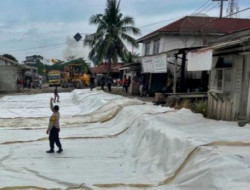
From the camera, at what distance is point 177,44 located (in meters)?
29.9

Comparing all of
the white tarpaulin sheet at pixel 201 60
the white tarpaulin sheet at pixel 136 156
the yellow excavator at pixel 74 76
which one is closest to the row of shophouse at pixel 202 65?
the white tarpaulin sheet at pixel 201 60

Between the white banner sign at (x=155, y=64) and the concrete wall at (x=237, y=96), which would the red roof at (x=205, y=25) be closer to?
the white banner sign at (x=155, y=64)

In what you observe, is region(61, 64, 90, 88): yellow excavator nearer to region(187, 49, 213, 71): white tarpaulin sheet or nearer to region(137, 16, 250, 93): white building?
region(137, 16, 250, 93): white building

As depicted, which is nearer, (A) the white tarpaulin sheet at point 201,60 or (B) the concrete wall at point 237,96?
(B) the concrete wall at point 237,96

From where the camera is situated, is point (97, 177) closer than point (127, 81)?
Yes

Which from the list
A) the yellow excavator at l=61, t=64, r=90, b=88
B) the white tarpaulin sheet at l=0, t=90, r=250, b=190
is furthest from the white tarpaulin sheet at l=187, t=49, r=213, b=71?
the yellow excavator at l=61, t=64, r=90, b=88

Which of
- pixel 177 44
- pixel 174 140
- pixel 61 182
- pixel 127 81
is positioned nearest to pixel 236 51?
pixel 174 140

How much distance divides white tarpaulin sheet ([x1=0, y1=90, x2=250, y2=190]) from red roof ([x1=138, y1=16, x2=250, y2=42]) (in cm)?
854

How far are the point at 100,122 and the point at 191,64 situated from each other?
19.9ft

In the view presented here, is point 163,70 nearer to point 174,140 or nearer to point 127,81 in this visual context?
point 127,81

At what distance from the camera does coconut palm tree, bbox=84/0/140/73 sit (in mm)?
41375

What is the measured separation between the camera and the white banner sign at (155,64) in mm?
23312

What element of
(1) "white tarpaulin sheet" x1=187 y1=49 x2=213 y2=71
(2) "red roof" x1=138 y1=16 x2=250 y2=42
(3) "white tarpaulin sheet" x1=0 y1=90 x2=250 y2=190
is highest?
(2) "red roof" x1=138 y1=16 x2=250 y2=42

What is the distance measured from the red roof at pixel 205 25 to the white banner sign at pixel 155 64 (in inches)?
83.1
